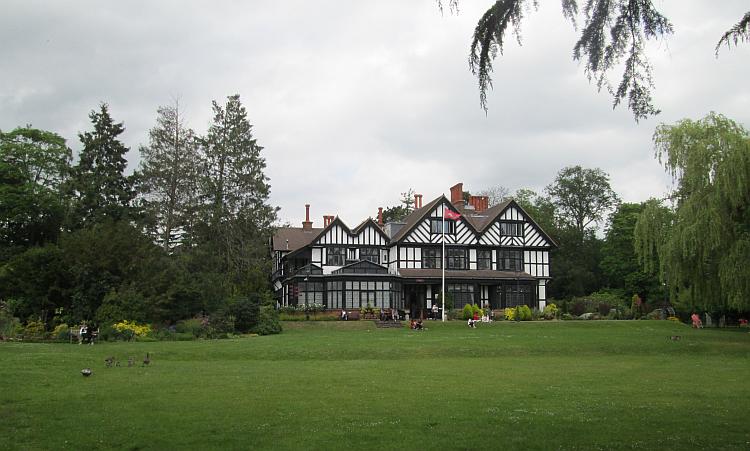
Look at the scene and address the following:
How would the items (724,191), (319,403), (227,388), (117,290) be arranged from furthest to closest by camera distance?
(117,290) < (724,191) < (227,388) < (319,403)

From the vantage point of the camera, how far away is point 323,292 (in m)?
47.5

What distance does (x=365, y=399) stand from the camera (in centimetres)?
1342

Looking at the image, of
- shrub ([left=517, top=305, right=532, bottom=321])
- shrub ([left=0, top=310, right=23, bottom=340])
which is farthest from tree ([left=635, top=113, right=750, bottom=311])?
shrub ([left=0, top=310, right=23, bottom=340])

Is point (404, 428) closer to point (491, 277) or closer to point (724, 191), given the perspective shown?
point (724, 191)

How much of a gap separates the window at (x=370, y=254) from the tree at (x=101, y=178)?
17.2 meters

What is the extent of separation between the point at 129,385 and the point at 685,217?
24.1m

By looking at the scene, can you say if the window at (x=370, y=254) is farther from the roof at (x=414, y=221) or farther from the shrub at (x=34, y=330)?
the shrub at (x=34, y=330)

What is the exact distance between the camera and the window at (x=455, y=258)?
5191cm

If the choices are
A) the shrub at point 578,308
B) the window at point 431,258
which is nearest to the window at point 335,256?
the window at point 431,258

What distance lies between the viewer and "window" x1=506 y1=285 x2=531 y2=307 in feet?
167

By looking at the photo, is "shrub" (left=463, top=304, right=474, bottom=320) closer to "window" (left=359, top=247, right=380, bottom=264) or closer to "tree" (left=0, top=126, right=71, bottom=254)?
"window" (left=359, top=247, right=380, bottom=264)

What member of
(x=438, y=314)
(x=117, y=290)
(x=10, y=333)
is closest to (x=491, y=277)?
(x=438, y=314)

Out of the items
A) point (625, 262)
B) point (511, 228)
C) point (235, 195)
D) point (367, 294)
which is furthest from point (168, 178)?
point (625, 262)

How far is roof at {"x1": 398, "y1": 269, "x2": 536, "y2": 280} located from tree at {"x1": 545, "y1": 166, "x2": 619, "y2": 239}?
22.1 meters
